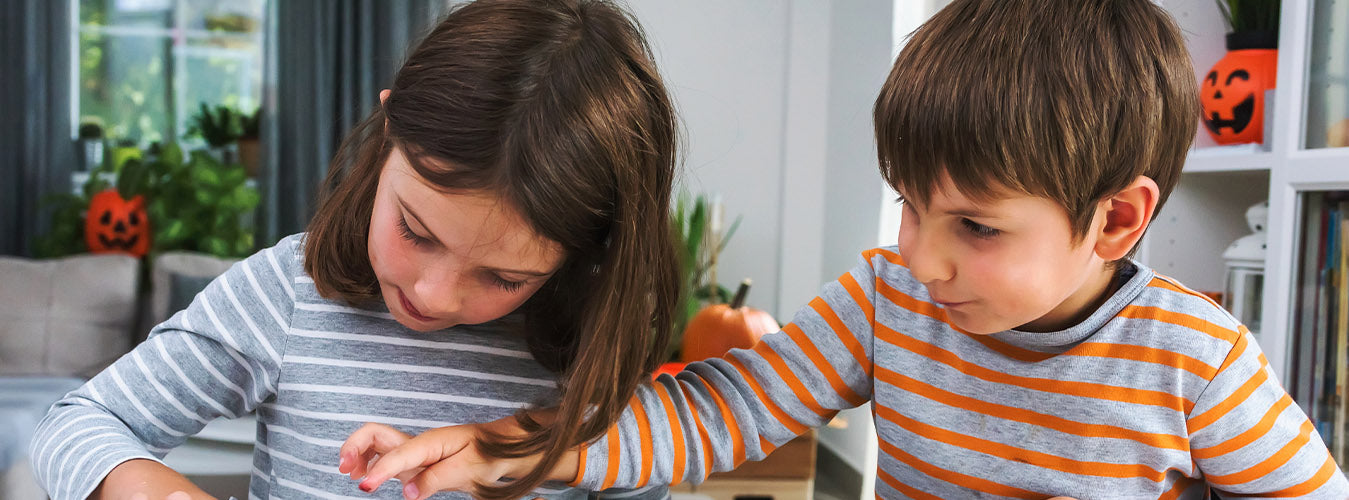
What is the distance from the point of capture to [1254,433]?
2.13 ft

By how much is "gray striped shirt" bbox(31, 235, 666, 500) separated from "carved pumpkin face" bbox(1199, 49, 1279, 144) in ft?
3.60

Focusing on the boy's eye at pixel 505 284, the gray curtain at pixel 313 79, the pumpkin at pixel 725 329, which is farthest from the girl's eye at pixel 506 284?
the gray curtain at pixel 313 79

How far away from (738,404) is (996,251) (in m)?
0.24

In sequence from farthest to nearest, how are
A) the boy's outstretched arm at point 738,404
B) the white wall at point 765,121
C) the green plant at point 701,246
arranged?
the white wall at point 765,121 → the green plant at point 701,246 → the boy's outstretched arm at point 738,404

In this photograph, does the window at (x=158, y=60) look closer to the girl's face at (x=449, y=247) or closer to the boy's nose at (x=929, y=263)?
the girl's face at (x=449, y=247)

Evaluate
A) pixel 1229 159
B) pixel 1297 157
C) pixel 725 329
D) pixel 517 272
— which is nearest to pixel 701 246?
pixel 725 329

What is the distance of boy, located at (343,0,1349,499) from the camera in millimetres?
605

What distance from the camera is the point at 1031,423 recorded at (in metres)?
0.72

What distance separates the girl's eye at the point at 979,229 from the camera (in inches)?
24.5

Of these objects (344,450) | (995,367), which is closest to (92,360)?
(344,450)

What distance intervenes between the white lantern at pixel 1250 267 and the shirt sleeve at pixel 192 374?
1.32 meters

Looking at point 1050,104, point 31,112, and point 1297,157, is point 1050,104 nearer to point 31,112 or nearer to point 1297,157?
point 1297,157

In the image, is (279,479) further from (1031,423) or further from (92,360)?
(92,360)

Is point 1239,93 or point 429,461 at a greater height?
point 1239,93
